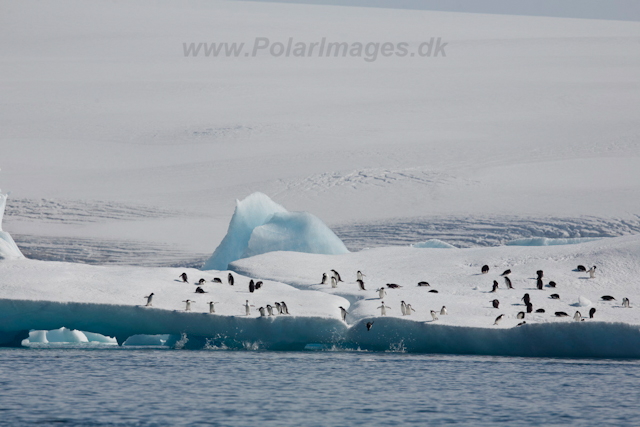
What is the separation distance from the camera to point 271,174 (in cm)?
4662

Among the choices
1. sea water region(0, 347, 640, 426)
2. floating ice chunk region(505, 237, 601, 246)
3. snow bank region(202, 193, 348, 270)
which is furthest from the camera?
floating ice chunk region(505, 237, 601, 246)

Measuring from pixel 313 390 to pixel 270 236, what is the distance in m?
13.1

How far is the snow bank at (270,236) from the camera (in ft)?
82.1

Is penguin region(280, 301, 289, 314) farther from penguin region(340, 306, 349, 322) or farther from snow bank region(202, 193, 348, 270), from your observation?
snow bank region(202, 193, 348, 270)

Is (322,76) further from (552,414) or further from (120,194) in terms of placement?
(552,414)

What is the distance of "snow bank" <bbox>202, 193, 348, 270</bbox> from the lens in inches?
985

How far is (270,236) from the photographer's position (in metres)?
25.0

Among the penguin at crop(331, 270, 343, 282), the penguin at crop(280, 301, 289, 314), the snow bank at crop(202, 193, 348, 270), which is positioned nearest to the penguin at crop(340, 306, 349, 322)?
the penguin at crop(280, 301, 289, 314)

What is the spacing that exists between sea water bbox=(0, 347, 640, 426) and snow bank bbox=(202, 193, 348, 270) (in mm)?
8744

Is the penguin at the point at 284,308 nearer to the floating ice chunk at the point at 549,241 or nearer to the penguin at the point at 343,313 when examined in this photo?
the penguin at the point at 343,313

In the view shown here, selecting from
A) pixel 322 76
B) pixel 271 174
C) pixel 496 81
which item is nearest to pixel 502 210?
pixel 271 174

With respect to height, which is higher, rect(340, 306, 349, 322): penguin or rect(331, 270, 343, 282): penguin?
rect(331, 270, 343, 282): penguin

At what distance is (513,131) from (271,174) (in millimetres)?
15206

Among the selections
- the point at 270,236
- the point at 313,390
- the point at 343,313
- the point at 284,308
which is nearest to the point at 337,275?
the point at 343,313
